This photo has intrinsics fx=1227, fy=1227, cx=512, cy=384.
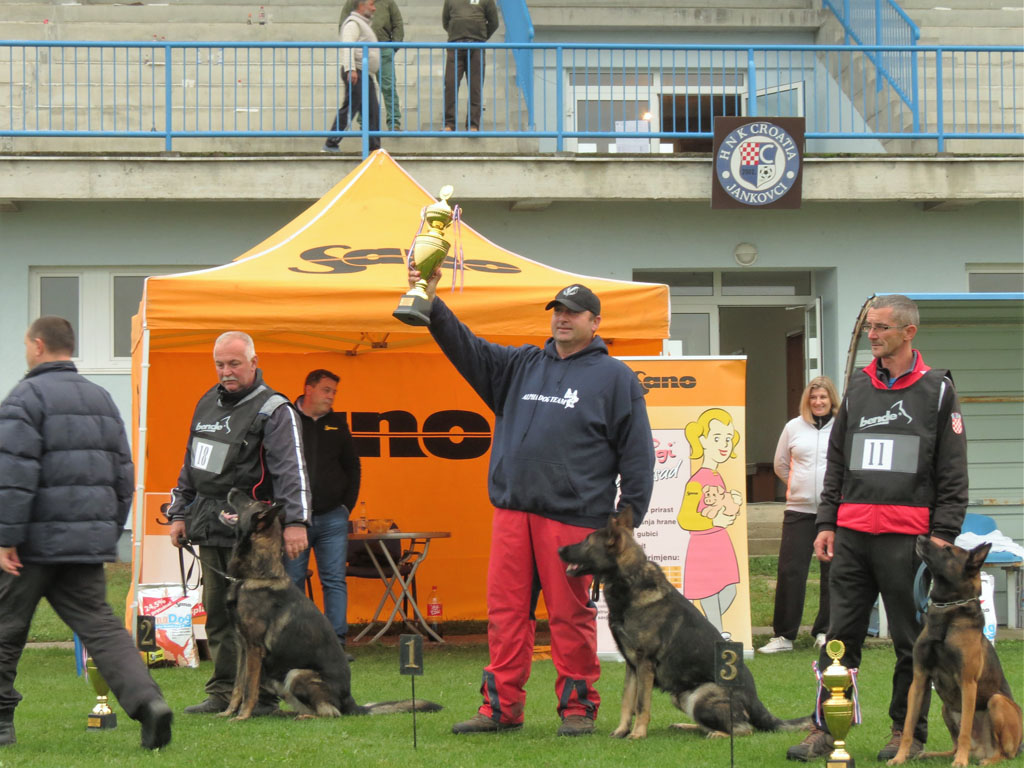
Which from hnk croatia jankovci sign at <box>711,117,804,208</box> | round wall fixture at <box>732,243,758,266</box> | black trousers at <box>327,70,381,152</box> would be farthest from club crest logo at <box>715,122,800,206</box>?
black trousers at <box>327,70,381,152</box>

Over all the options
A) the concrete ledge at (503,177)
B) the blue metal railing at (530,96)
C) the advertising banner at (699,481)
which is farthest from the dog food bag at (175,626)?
the blue metal railing at (530,96)

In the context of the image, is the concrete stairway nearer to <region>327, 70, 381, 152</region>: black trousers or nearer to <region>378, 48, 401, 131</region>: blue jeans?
<region>378, 48, 401, 131</region>: blue jeans

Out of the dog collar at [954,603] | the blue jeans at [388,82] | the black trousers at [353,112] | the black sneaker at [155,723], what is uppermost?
the blue jeans at [388,82]

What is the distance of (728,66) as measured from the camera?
51.8 feet

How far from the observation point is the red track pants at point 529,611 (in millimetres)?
5371

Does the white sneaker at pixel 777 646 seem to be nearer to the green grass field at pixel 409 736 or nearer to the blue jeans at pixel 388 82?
the green grass field at pixel 409 736

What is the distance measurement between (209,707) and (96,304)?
27.1 feet

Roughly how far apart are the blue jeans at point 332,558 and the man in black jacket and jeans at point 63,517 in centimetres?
248

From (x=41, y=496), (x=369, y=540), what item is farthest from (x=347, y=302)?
(x=41, y=496)

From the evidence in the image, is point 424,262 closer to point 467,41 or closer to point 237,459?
point 237,459

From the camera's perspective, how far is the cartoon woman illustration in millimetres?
7680

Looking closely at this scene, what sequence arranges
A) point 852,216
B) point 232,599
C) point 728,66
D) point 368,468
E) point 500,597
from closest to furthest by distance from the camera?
1. point 500,597
2. point 232,599
3. point 368,468
4. point 852,216
5. point 728,66

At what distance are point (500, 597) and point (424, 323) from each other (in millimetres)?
1275

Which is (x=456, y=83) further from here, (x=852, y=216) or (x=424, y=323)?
(x=424, y=323)
